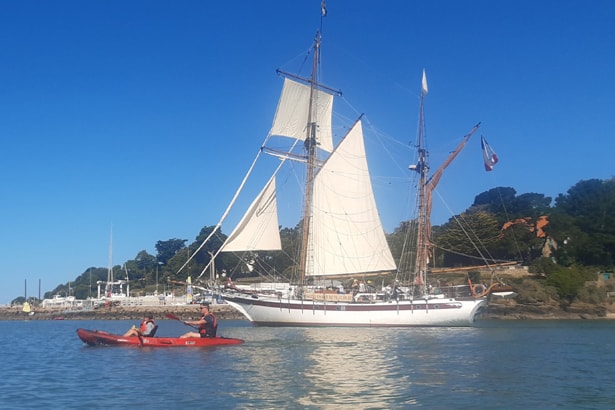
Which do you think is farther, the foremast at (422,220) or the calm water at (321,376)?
the foremast at (422,220)

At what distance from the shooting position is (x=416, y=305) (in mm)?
67188

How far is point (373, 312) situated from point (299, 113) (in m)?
25.6

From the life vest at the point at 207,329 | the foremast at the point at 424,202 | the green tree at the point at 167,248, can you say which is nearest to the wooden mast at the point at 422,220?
the foremast at the point at 424,202

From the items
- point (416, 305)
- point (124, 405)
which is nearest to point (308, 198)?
point (416, 305)

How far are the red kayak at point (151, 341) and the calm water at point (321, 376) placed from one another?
0.64 metres

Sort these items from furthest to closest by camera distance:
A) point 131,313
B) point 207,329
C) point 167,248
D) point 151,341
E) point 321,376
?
point 167,248 < point 131,313 < point 207,329 < point 151,341 < point 321,376

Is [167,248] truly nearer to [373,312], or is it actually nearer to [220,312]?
[220,312]

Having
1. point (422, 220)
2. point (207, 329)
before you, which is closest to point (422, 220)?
point (422, 220)

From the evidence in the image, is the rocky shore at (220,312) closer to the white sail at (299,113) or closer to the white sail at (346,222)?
the white sail at (346,222)

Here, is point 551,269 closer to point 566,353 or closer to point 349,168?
point 349,168

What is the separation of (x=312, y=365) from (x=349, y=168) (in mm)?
41680

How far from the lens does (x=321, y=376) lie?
2906 centimetres

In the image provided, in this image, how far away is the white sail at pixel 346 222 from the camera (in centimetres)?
7088

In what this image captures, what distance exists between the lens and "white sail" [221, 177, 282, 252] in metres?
67.3
